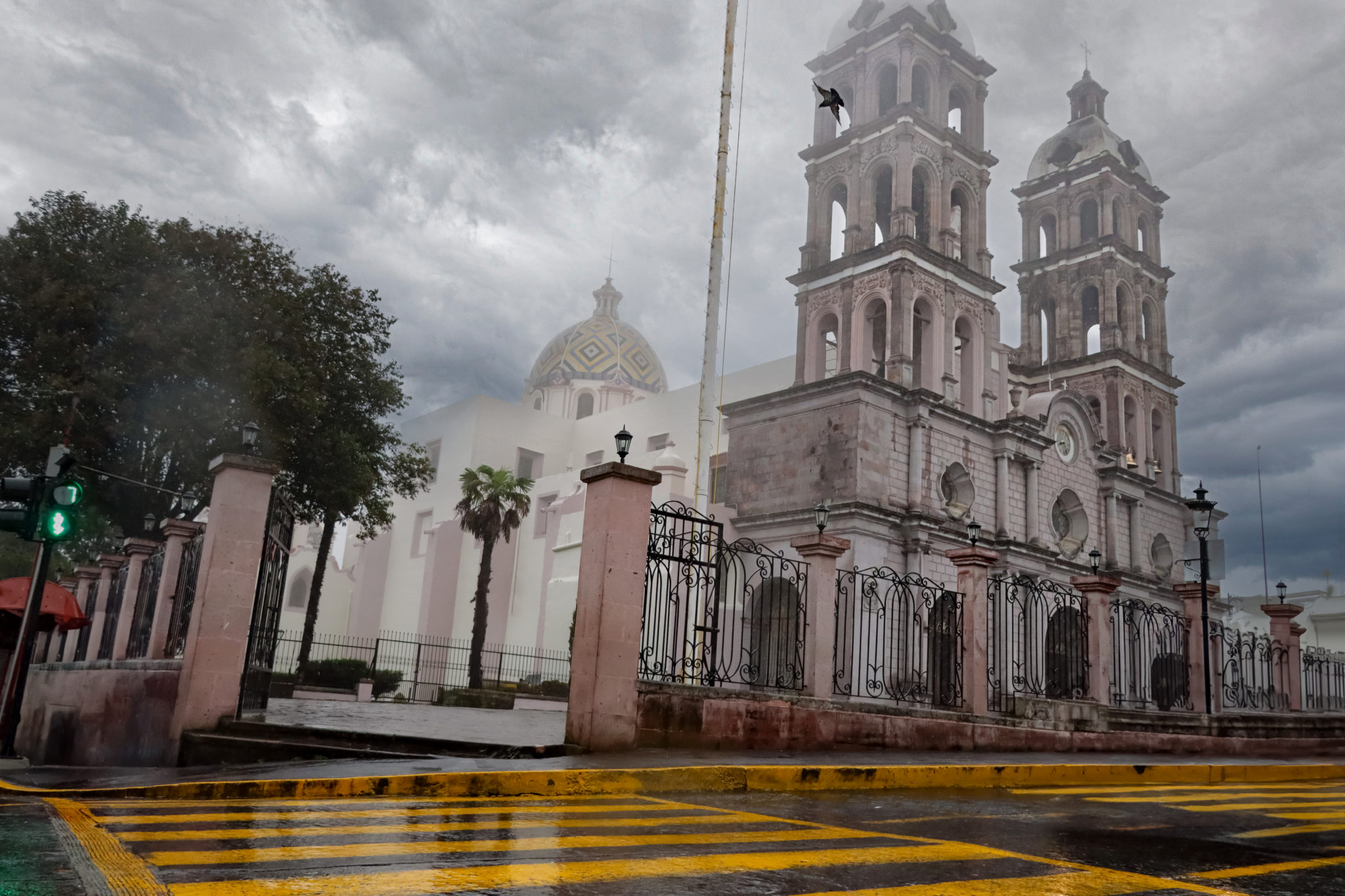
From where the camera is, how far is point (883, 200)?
36.1 meters

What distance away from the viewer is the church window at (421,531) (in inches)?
2045

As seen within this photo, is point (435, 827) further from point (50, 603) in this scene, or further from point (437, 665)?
point (437, 665)

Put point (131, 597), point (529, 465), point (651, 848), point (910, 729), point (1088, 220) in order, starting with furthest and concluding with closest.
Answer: point (529, 465) < point (1088, 220) < point (131, 597) < point (910, 729) < point (651, 848)

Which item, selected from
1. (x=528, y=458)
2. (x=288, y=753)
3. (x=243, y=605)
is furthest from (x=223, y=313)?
(x=528, y=458)

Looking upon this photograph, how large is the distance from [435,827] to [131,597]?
1073 cm

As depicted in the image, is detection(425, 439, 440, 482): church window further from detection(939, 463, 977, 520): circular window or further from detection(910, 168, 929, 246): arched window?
detection(939, 463, 977, 520): circular window

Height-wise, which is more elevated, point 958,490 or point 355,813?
point 958,490

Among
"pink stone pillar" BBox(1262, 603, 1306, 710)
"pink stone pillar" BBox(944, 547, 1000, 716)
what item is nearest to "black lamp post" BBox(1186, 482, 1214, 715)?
"pink stone pillar" BBox(1262, 603, 1306, 710)

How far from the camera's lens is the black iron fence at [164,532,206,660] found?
10812 mm

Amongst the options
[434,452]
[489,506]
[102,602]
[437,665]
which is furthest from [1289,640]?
[434,452]

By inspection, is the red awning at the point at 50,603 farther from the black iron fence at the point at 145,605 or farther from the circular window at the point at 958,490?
the circular window at the point at 958,490

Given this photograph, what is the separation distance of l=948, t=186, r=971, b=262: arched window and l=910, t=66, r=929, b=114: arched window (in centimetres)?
302

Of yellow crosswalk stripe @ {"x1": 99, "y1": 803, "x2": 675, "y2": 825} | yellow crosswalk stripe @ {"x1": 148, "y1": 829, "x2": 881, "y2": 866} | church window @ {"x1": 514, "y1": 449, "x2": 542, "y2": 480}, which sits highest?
church window @ {"x1": 514, "y1": 449, "x2": 542, "y2": 480}

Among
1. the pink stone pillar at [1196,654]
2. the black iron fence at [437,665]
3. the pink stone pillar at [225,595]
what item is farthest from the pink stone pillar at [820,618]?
the black iron fence at [437,665]
